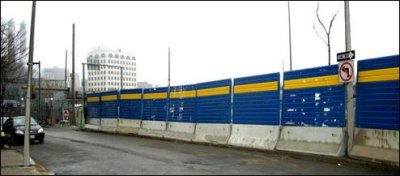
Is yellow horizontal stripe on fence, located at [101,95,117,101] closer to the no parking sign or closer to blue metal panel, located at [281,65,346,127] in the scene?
blue metal panel, located at [281,65,346,127]

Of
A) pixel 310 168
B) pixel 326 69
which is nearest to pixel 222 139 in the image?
pixel 326 69

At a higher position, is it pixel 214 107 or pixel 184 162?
pixel 214 107

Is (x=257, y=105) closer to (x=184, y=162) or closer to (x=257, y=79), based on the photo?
(x=257, y=79)

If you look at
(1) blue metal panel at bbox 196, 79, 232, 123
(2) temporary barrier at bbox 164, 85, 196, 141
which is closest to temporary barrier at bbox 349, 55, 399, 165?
(1) blue metal panel at bbox 196, 79, 232, 123

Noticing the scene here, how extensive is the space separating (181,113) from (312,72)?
9173mm

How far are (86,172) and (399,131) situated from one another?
7372 mm

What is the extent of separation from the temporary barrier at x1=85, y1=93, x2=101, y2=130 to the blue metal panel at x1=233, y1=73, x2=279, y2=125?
16708 millimetres

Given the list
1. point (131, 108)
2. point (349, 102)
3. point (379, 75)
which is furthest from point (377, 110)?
point (131, 108)

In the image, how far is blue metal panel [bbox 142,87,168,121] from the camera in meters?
25.7

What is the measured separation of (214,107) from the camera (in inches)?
831

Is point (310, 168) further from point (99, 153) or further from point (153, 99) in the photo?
point (153, 99)

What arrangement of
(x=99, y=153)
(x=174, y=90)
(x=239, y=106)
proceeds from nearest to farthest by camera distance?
(x=99, y=153)
(x=239, y=106)
(x=174, y=90)

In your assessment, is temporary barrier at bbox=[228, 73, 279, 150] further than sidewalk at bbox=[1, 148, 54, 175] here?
Yes

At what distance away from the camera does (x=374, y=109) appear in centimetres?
1342
